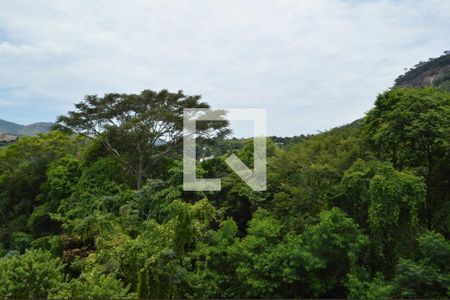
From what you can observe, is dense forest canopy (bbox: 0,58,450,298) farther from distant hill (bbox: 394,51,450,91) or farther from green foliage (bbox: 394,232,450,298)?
distant hill (bbox: 394,51,450,91)

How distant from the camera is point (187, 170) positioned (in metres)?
12.8

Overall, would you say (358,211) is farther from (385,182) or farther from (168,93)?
(168,93)

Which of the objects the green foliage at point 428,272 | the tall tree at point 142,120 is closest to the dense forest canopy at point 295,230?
the green foliage at point 428,272

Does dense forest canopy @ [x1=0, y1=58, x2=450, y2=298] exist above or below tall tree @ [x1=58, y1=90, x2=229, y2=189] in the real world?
below

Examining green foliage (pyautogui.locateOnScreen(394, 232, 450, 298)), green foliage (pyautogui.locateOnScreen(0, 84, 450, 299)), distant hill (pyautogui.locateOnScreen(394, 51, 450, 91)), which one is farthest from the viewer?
→ distant hill (pyautogui.locateOnScreen(394, 51, 450, 91))

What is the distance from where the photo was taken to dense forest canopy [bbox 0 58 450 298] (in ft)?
26.1

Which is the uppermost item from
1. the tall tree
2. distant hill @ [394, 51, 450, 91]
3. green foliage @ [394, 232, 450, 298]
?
distant hill @ [394, 51, 450, 91]

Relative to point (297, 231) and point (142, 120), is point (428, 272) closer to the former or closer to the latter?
point (297, 231)

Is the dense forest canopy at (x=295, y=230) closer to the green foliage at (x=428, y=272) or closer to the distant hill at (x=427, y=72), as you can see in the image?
the green foliage at (x=428, y=272)

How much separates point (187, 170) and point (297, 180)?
3.60m

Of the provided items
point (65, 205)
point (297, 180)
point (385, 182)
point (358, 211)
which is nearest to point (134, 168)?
point (65, 205)

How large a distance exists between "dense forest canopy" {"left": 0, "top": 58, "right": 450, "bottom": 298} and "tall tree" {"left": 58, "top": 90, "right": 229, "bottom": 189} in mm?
1983

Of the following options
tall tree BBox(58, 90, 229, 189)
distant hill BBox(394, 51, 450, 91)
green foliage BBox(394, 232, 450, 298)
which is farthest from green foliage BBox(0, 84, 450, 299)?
distant hill BBox(394, 51, 450, 91)

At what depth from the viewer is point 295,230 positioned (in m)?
10.2
